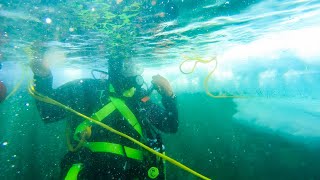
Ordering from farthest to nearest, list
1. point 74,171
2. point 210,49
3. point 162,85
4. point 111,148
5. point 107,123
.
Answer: point 210,49 < point 162,85 < point 107,123 < point 111,148 < point 74,171

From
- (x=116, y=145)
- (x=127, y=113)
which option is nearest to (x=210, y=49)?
(x=127, y=113)

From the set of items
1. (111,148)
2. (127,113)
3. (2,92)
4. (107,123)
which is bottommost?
(111,148)

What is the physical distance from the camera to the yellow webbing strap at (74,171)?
3645mm

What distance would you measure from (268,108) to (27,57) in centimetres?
2299

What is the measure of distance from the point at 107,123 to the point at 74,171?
3.43ft

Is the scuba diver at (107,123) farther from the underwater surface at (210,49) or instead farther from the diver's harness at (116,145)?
the underwater surface at (210,49)

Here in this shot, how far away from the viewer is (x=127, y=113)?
4.39 metres

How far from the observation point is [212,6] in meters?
8.17

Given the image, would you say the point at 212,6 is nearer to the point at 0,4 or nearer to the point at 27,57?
the point at 0,4

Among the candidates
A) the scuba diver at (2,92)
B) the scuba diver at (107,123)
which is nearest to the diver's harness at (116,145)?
the scuba diver at (107,123)

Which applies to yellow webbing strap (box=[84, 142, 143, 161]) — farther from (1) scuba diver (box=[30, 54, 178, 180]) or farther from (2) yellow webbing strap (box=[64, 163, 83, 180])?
(2) yellow webbing strap (box=[64, 163, 83, 180])

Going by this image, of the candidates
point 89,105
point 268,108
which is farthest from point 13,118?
point 89,105

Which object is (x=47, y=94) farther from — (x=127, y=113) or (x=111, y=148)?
(x=111, y=148)

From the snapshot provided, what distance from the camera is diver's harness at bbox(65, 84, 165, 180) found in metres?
3.89
